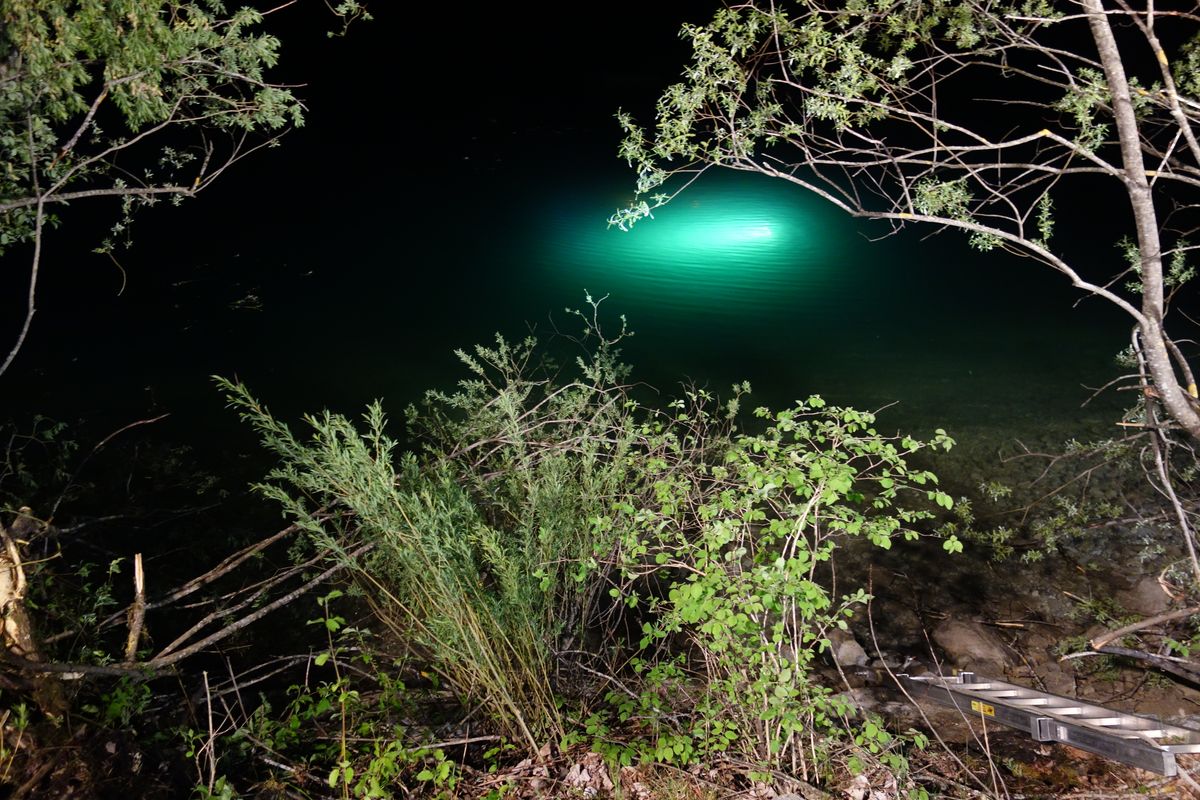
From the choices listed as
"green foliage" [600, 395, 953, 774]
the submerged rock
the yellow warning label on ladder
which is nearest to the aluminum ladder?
the yellow warning label on ladder

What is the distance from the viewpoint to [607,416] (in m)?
4.69

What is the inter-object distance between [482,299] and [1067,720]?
8.36 meters

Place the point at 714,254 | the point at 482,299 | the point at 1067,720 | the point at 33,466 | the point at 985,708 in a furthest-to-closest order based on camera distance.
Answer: the point at 714,254 → the point at 482,299 → the point at 33,466 → the point at 985,708 → the point at 1067,720

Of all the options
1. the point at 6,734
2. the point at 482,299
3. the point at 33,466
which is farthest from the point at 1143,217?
the point at 482,299

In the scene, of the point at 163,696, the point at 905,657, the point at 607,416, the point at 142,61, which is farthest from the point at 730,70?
the point at 163,696

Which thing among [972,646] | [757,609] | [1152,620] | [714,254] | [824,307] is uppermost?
[714,254]

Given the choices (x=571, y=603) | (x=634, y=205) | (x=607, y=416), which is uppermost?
(x=634, y=205)

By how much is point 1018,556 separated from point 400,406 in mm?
5269

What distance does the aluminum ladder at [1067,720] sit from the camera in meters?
3.12

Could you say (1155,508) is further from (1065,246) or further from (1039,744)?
(1065,246)

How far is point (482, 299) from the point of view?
10391mm

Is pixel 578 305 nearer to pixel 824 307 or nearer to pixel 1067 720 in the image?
pixel 824 307

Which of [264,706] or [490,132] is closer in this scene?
[264,706]

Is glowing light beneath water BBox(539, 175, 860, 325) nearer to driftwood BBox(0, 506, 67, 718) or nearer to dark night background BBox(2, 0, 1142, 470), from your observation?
dark night background BBox(2, 0, 1142, 470)
